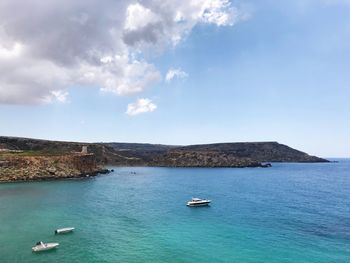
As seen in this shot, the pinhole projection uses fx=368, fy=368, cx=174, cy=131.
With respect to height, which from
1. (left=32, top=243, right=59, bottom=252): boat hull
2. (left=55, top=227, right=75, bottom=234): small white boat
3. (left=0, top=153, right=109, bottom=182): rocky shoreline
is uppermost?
(left=0, top=153, right=109, bottom=182): rocky shoreline

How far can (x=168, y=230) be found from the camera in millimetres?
66375

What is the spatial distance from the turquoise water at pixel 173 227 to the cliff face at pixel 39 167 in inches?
1402

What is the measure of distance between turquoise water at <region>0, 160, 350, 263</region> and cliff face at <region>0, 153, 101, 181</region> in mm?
35599

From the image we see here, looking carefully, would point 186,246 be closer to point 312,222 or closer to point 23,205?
point 312,222

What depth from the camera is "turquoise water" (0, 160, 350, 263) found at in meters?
51.8

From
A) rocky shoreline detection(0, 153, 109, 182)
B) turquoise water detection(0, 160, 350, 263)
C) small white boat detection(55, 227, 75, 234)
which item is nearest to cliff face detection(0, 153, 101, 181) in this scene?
rocky shoreline detection(0, 153, 109, 182)

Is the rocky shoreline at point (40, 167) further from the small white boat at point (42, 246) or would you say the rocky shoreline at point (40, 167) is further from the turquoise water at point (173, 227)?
the small white boat at point (42, 246)

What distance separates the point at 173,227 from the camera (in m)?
69.3

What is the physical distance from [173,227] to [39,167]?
10815cm

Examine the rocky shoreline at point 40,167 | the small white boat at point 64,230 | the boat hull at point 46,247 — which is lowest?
the boat hull at point 46,247

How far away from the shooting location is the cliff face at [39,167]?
151m

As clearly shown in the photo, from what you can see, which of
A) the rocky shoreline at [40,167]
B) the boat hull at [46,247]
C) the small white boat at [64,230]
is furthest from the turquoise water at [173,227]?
the rocky shoreline at [40,167]

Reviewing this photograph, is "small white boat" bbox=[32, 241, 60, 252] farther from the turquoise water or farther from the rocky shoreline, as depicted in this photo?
the rocky shoreline

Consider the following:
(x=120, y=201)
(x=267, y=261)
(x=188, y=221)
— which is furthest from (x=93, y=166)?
(x=267, y=261)
